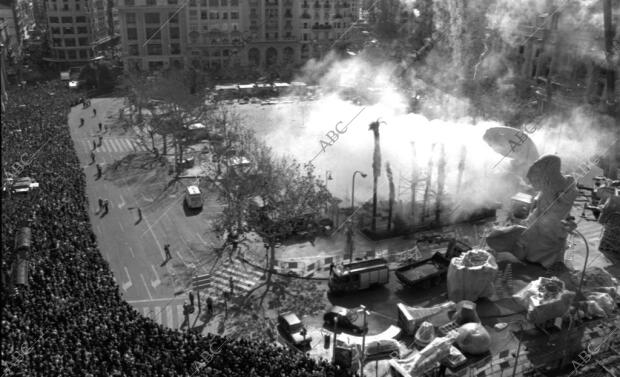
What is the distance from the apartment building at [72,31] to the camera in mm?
134500

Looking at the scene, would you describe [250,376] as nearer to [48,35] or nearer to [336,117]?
[336,117]

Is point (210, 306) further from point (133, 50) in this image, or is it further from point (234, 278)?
point (133, 50)

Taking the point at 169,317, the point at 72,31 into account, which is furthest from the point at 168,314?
the point at 72,31

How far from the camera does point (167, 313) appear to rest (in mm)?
43625

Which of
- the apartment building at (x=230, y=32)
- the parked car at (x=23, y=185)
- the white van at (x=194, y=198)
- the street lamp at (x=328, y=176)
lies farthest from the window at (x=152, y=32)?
the street lamp at (x=328, y=176)

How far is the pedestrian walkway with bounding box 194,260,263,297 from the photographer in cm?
4650

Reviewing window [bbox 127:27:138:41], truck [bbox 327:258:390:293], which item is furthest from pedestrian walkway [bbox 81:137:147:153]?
window [bbox 127:27:138:41]

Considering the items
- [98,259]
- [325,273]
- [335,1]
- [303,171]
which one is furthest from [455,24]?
[98,259]

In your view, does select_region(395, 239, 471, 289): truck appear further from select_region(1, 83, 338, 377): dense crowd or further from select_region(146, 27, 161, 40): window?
select_region(146, 27, 161, 40): window

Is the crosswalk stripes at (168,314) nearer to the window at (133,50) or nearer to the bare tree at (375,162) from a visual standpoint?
the bare tree at (375,162)

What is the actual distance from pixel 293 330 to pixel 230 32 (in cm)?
10155

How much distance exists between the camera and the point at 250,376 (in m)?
33.0

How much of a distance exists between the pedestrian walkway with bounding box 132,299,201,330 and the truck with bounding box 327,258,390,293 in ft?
31.7

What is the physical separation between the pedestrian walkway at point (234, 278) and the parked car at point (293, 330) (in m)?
5.80
